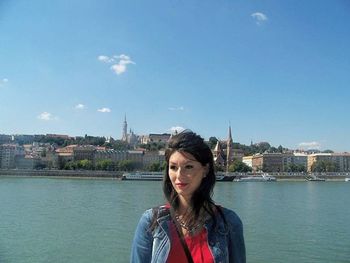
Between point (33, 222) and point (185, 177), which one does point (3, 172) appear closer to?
point (33, 222)

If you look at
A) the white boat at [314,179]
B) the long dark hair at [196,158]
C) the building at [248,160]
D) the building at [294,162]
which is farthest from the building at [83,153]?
the long dark hair at [196,158]

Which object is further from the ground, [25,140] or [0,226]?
[25,140]

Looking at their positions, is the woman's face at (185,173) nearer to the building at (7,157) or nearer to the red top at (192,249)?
the red top at (192,249)

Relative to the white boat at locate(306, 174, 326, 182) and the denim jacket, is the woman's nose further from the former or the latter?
the white boat at locate(306, 174, 326, 182)

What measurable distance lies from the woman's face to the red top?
0.13m

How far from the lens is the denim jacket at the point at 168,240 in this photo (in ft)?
4.27

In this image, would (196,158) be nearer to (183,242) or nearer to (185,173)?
(185,173)

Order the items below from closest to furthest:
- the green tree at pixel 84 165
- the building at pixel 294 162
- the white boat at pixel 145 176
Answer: the white boat at pixel 145 176 < the green tree at pixel 84 165 < the building at pixel 294 162

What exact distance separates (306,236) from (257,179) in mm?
56445

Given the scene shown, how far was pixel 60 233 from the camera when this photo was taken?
451 inches

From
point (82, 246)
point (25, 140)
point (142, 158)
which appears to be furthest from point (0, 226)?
point (25, 140)

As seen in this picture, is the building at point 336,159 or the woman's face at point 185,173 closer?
the woman's face at point 185,173

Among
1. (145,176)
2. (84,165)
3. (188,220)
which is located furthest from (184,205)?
(84,165)

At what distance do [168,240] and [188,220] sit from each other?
10 cm
